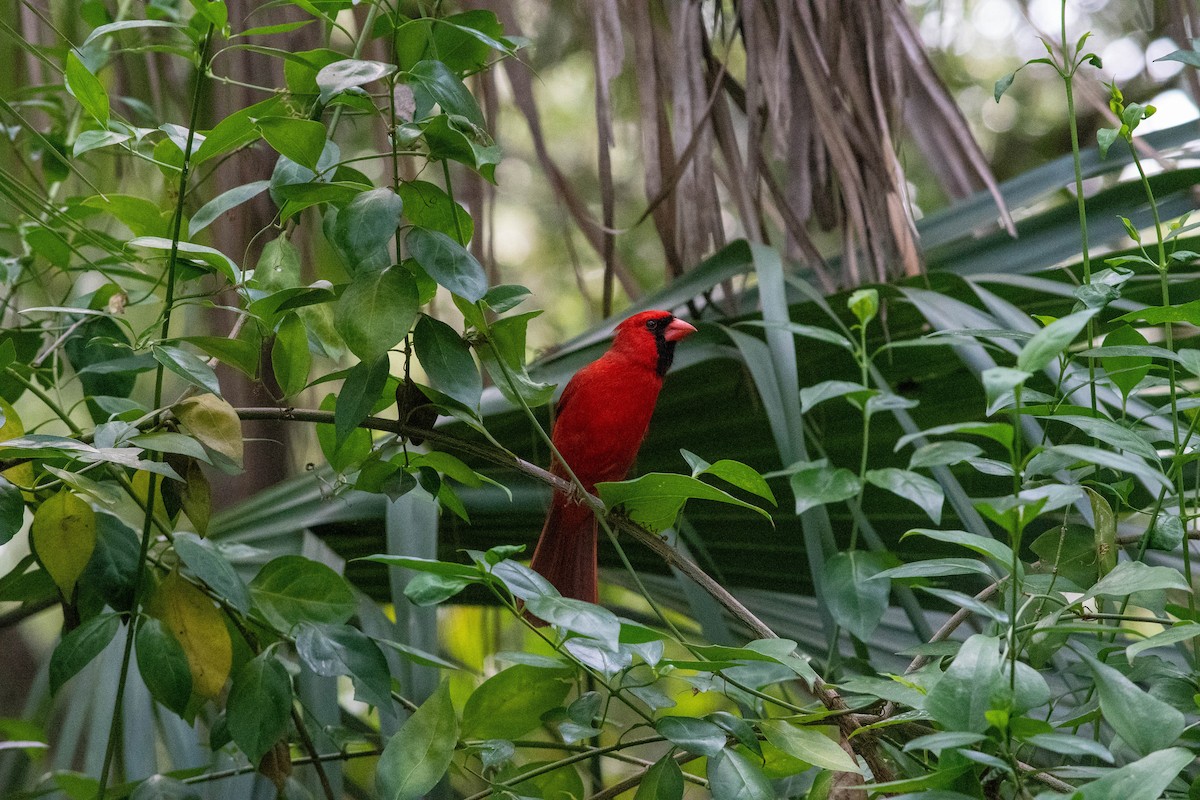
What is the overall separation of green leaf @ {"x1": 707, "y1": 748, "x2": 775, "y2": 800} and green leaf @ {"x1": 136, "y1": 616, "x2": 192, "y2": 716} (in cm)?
62

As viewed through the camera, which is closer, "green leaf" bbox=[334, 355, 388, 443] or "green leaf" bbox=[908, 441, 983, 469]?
"green leaf" bbox=[908, 441, 983, 469]

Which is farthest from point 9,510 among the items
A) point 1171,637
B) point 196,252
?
point 1171,637

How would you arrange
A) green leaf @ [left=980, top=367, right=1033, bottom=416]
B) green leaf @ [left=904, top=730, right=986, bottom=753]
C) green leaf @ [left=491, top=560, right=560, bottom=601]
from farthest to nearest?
green leaf @ [left=491, top=560, right=560, bottom=601] → green leaf @ [left=904, top=730, right=986, bottom=753] → green leaf @ [left=980, top=367, right=1033, bottom=416]

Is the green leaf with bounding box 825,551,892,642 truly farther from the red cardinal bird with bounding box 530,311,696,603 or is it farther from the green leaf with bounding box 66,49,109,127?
the green leaf with bounding box 66,49,109,127

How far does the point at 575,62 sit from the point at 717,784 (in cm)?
534

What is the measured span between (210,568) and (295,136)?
1.62 feet

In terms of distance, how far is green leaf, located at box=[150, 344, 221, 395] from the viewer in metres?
1.11

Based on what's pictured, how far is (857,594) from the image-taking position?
1.31 metres

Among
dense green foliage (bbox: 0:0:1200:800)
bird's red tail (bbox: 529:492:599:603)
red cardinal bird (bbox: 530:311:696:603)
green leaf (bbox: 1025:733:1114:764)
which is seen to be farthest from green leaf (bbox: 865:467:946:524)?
bird's red tail (bbox: 529:492:599:603)

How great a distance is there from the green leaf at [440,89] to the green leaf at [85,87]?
1.40 ft

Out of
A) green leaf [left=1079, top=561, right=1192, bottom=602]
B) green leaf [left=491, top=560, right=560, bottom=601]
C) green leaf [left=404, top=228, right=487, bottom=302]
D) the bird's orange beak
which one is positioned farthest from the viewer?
the bird's orange beak

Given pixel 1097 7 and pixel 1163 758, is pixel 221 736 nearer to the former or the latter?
pixel 1163 758

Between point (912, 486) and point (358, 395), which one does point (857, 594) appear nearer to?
point (912, 486)

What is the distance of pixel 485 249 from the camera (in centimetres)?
206
